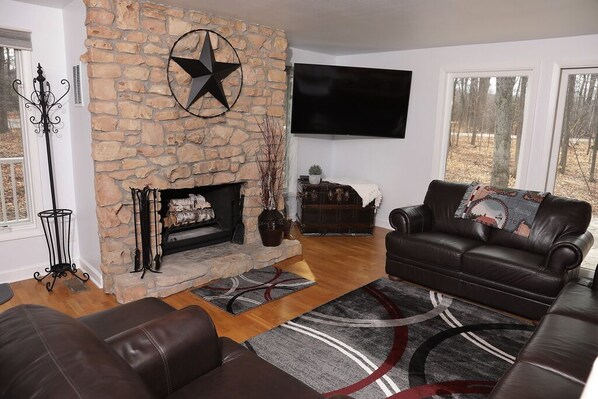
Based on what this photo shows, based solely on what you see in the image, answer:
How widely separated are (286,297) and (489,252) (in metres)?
1.73

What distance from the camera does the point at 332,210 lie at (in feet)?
17.7

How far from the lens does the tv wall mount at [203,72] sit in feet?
11.9

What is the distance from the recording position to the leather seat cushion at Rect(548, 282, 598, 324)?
7.79 feet

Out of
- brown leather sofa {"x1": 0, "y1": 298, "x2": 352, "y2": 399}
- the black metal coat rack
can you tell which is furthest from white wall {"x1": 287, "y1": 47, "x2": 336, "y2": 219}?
brown leather sofa {"x1": 0, "y1": 298, "x2": 352, "y2": 399}

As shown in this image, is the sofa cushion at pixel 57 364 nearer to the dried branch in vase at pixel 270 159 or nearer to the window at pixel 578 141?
the dried branch in vase at pixel 270 159

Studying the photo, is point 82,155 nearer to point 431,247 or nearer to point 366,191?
point 431,247

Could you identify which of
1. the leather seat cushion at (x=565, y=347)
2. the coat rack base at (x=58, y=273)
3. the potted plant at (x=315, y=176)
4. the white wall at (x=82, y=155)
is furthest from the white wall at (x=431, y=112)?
the coat rack base at (x=58, y=273)

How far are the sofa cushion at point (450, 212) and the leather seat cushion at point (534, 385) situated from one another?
2.19m

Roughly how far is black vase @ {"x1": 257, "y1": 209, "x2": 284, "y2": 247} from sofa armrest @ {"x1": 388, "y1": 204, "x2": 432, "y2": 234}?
115cm

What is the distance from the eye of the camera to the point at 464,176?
5281mm

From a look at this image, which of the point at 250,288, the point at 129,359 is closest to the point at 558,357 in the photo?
the point at 129,359

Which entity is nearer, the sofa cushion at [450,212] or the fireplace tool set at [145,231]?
the fireplace tool set at [145,231]

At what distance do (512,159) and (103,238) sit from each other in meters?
4.37

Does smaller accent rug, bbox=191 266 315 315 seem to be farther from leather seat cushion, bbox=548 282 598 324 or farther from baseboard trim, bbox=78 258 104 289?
leather seat cushion, bbox=548 282 598 324
